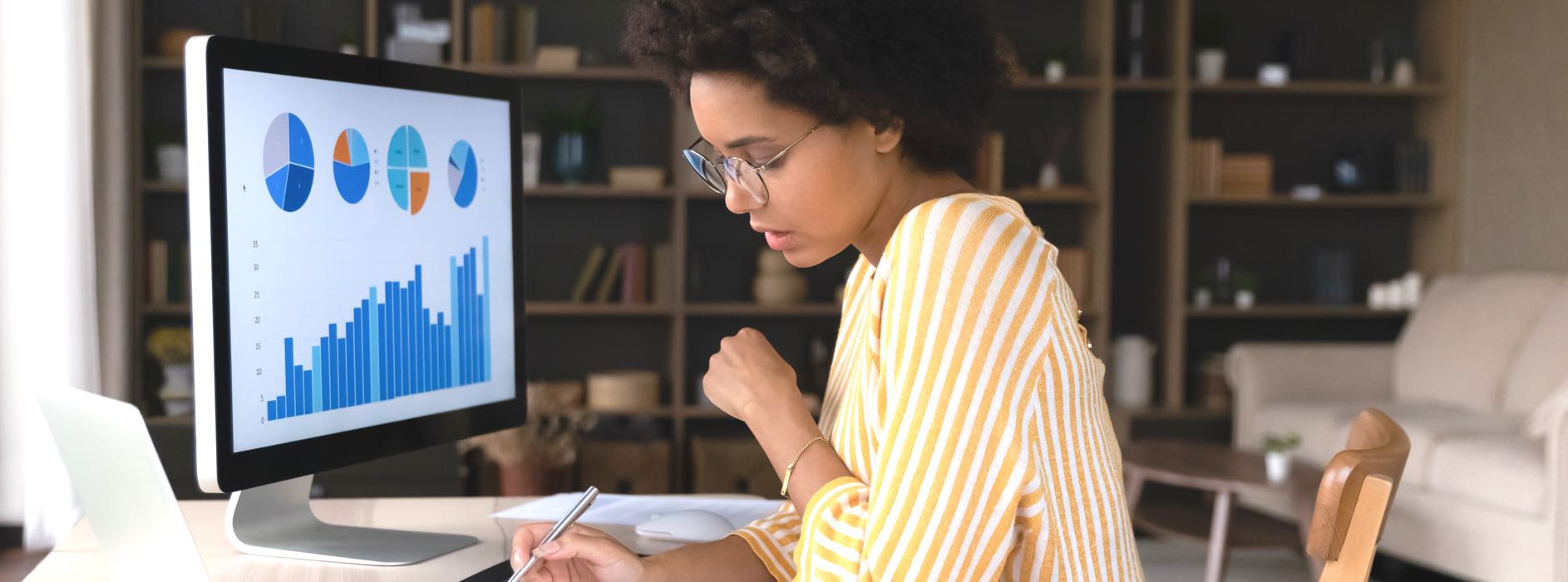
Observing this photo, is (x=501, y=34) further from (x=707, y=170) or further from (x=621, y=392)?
(x=707, y=170)

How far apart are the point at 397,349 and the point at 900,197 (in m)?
0.52

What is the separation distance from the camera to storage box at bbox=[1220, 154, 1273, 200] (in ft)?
16.2

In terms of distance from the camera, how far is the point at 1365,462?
91 cm

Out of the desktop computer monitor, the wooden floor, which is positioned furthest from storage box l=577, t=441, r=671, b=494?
the desktop computer monitor

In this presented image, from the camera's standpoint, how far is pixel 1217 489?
11.7 feet

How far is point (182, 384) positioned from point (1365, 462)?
4.19 meters

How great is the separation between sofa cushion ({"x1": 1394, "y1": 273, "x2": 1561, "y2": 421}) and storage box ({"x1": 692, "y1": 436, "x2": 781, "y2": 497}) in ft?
7.28

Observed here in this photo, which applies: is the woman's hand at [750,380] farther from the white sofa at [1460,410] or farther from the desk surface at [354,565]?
the white sofa at [1460,410]

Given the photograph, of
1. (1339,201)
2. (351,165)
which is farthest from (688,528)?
(1339,201)

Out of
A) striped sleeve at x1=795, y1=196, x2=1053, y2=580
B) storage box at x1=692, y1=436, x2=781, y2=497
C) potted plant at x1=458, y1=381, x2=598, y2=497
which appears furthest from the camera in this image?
storage box at x1=692, y1=436, x2=781, y2=497

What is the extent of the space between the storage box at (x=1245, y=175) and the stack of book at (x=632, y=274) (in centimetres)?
208

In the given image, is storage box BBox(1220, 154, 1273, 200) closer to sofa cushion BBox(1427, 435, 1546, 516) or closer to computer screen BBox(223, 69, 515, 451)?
sofa cushion BBox(1427, 435, 1546, 516)

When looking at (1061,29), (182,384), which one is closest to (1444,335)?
(1061,29)

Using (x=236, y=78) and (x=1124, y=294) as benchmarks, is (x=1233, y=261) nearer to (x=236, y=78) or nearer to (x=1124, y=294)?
(x=1124, y=294)
